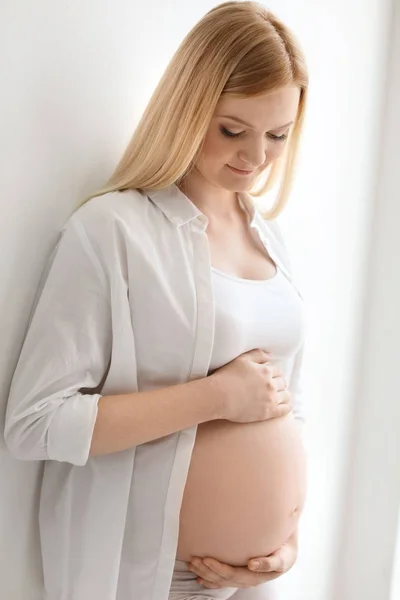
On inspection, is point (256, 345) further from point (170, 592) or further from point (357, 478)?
point (357, 478)

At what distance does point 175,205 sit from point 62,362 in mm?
312

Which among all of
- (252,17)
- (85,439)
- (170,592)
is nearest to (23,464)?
(85,439)

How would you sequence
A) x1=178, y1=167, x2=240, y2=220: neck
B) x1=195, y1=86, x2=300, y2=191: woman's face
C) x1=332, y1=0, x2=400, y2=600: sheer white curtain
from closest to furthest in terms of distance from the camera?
x1=195, y1=86, x2=300, y2=191: woman's face < x1=178, y1=167, x2=240, y2=220: neck < x1=332, y1=0, x2=400, y2=600: sheer white curtain

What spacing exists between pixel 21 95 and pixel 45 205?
156mm

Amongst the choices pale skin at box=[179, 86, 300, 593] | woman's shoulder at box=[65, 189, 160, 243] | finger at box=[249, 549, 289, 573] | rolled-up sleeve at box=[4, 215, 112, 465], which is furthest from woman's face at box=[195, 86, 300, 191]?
finger at box=[249, 549, 289, 573]

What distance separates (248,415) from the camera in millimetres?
1196

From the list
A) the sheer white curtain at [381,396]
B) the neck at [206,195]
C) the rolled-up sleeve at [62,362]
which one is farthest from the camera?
the sheer white curtain at [381,396]

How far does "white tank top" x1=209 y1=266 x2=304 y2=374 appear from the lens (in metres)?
1.19

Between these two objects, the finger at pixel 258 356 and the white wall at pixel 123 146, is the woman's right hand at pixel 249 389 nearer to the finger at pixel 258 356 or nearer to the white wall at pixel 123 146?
the finger at pixel 258 356

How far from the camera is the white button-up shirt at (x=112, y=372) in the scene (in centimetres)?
106

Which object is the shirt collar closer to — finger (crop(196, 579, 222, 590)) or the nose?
the nose

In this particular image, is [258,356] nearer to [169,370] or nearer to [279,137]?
[169,370]

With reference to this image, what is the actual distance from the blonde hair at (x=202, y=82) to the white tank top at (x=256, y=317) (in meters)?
0.20

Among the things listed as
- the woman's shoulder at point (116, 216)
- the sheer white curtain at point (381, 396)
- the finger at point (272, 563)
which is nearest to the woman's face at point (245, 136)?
the woman's shoulder at point (116, 216)
